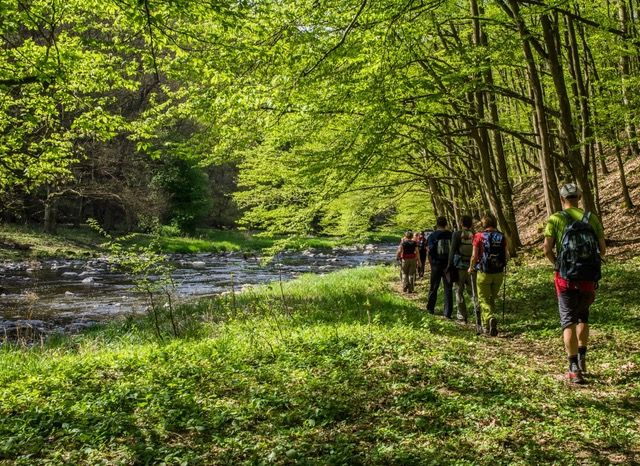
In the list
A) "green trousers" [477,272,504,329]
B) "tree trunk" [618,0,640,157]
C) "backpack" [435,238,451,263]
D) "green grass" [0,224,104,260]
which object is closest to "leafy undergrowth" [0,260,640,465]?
"green trousers" [477,272,504,329]

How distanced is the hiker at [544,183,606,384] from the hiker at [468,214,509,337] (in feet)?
8.74

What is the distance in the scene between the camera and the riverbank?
3003cm

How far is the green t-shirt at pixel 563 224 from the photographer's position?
6.00 meters

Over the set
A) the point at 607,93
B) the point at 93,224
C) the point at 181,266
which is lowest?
the point at 181,266

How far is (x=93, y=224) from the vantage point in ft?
32.1

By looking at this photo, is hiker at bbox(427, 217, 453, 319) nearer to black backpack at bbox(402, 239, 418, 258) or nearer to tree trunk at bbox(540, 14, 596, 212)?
black backpack at bbox(402, 239, 418, 258)

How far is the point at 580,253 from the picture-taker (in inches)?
230

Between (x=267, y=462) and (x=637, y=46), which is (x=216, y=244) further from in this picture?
(x=267, y=462)

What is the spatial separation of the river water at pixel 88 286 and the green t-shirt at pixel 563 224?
5.13 meters

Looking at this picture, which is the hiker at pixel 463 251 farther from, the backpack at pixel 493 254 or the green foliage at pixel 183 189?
the green foliage at pixel 183 189

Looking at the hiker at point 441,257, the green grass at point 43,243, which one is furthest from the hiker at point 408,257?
the green grass at point 43,243

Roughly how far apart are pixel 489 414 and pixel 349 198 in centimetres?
1406

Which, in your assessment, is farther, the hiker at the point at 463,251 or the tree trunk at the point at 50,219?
the tree trunk at the point at 50,219

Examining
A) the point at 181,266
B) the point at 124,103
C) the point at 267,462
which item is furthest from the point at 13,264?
the point at 267,462
